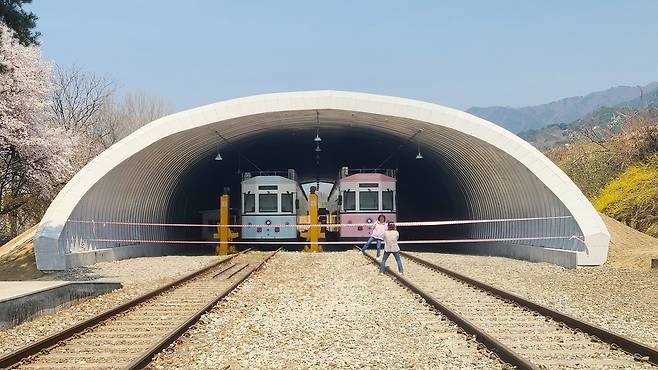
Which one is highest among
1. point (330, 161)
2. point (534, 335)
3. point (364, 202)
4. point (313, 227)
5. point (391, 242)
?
point (330, 161)

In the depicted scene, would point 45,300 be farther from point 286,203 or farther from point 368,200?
point 368,200

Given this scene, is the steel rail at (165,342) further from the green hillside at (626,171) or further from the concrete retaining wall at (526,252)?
the green hillside at (626,171)

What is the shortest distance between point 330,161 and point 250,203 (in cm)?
1318

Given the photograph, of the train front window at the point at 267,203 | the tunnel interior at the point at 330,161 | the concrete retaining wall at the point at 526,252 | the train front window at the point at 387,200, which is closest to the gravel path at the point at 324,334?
the concrete retaining wall at the point at 526,252

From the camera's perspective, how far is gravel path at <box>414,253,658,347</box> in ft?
32.6

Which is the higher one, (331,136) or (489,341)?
(331,136)

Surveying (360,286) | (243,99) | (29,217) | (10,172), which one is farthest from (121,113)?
(360,286)

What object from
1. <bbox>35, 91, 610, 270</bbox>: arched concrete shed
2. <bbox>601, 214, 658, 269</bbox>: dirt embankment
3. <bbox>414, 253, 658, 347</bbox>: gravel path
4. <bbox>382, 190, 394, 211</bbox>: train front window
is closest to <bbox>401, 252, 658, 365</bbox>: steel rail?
<bbox>414, 253, 658, 347</bbox>: gravel path

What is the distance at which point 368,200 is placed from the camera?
28.5 m

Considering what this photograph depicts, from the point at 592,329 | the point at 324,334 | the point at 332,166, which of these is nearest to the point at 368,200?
the point at 332,166

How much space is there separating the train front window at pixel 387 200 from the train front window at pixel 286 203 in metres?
4.06

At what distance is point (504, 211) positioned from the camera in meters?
24.0

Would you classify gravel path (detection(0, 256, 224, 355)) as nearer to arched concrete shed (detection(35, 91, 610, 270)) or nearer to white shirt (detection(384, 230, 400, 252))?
arched concrete shed (detection(35, 91, 610, 270))

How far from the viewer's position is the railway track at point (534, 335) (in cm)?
705
